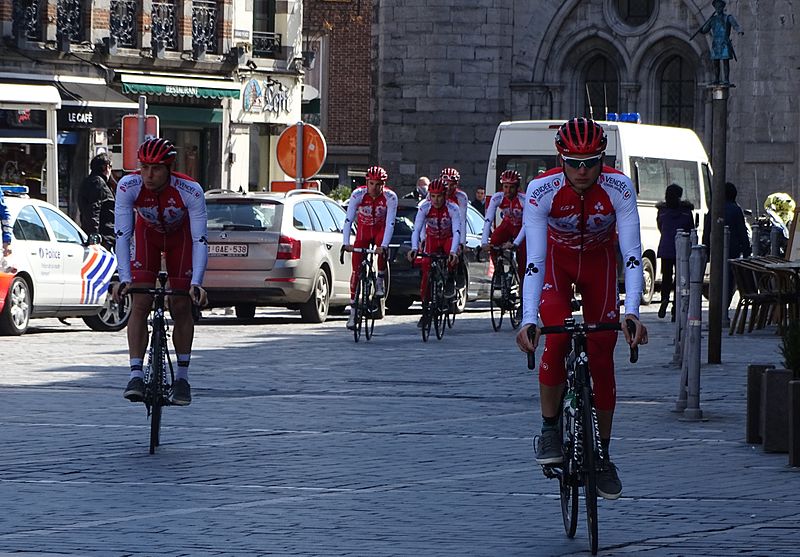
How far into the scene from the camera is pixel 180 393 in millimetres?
12094

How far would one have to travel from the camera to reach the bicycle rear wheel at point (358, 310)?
21.8 meters

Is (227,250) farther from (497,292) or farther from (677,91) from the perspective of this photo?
(677,91)

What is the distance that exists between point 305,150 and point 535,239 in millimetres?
20842

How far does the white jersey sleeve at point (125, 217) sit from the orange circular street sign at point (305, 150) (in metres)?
17.1

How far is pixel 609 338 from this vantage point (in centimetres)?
876

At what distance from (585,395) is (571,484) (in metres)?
0.38

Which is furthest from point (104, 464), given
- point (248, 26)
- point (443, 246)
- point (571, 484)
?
point (248, 26)

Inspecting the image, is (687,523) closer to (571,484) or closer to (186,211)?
(571,484)

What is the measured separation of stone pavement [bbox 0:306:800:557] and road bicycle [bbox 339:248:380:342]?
8.58 ft

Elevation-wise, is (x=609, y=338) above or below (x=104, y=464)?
above

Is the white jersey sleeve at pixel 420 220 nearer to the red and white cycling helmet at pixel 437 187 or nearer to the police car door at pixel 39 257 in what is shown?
the red and white cycling helmet at pixel 437 187

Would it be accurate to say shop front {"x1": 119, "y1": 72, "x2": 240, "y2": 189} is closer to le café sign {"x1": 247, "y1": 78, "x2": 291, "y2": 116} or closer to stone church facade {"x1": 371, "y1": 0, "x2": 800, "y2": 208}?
le café sign {"x1": 247, "y1": 78, "x2": 291, "y2": 116}

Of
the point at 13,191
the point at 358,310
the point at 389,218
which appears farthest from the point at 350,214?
the point at 13,191

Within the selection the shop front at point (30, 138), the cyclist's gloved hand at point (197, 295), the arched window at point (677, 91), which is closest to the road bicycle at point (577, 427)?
the cyclist's gloved hand at point (197, 295)
